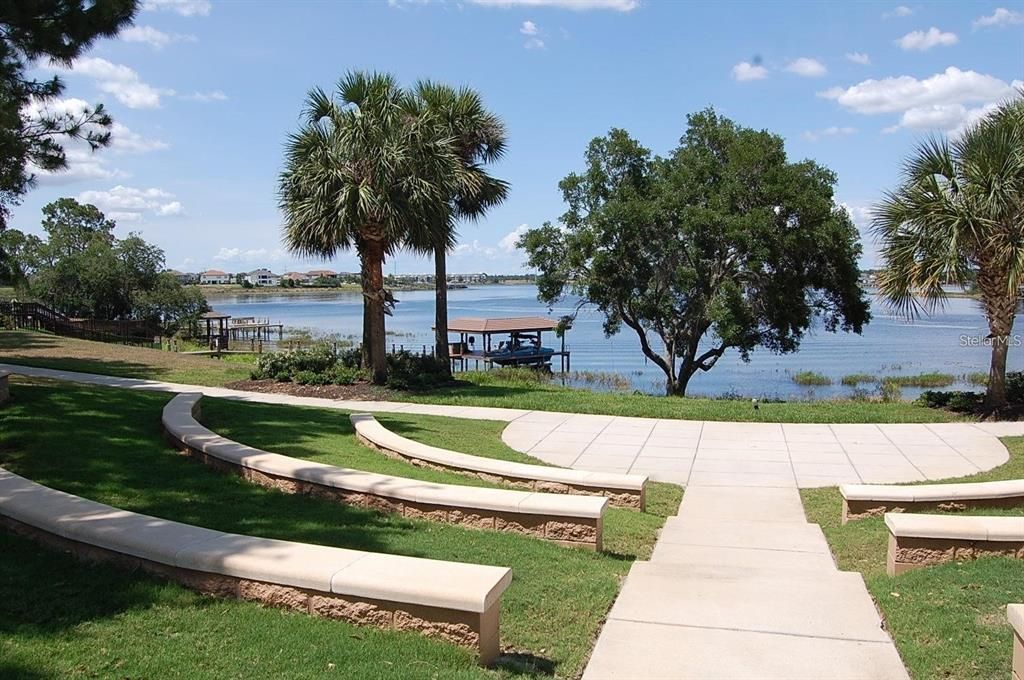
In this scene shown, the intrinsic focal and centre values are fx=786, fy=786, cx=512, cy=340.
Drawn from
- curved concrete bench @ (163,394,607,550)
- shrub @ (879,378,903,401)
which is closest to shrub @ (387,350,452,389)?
curved concrete bench @ (163,394,607,550)

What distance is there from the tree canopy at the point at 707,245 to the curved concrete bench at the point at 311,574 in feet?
57.7

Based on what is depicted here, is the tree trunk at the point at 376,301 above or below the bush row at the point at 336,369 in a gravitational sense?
above

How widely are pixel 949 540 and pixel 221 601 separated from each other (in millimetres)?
4564

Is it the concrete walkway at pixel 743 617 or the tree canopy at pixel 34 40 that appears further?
the tree canopy at pixel 34 40

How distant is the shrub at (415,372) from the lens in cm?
1688

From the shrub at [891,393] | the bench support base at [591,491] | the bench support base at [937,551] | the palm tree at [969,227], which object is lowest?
the shrub at [891,393]

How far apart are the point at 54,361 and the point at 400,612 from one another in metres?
18.3

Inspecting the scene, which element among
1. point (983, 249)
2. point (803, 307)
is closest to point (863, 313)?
point (803, 307)

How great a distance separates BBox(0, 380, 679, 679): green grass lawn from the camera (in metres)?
3.32

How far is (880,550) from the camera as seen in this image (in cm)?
609

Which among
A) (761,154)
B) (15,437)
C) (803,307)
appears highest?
(761,154)

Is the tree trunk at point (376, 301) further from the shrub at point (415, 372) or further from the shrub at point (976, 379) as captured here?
the shrub at point (976, 379)

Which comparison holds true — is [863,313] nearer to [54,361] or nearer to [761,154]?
[761,154]

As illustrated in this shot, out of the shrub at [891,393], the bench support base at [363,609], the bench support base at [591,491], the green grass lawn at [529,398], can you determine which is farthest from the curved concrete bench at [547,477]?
the shrub at [891,393]
